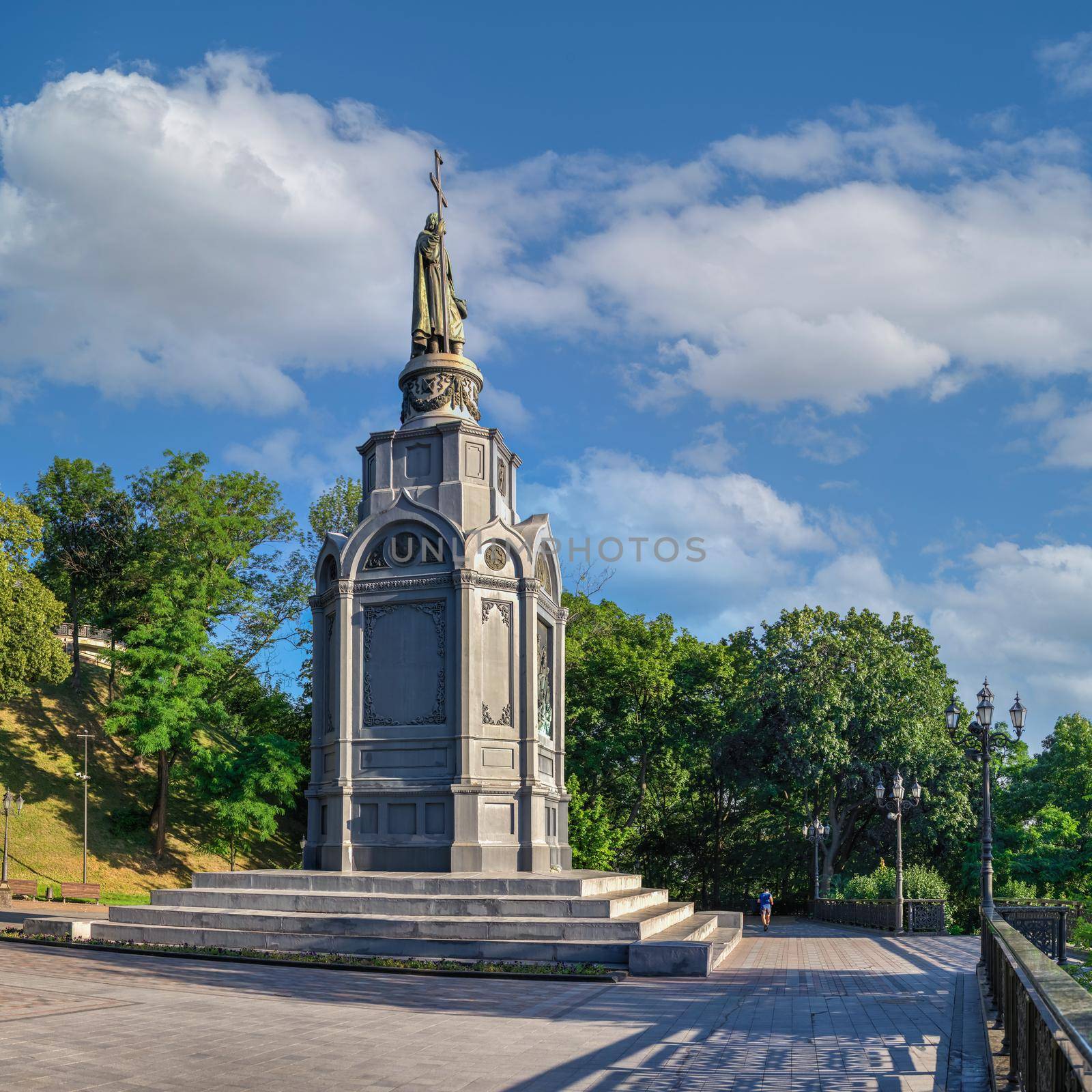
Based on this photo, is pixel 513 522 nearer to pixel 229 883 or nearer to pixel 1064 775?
pixel 229 883

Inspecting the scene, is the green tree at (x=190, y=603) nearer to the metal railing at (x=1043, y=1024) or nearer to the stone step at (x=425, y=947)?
the stone step at (x=425, y=947)

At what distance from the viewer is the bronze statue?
25188 mm

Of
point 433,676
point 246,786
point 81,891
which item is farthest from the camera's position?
point 246,786

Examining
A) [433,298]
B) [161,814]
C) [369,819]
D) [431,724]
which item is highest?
[433,298]

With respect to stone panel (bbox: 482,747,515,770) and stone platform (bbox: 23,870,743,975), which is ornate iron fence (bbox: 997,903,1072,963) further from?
stone panel (bbox: 482,747,515,770)

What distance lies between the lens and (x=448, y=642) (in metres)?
21.6

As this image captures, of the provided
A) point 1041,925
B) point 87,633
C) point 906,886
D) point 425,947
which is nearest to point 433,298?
point 425,947

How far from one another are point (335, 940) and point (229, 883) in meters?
4.61

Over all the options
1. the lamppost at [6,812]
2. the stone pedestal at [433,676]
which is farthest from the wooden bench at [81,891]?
the stone pedestal at [433,676]

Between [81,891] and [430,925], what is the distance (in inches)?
769

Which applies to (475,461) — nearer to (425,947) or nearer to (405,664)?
(405,664)

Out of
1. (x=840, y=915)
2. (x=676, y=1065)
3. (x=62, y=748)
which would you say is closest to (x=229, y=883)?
(x=676, y=1065)

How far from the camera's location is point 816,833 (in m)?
41.3

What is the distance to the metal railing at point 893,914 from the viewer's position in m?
29.5
